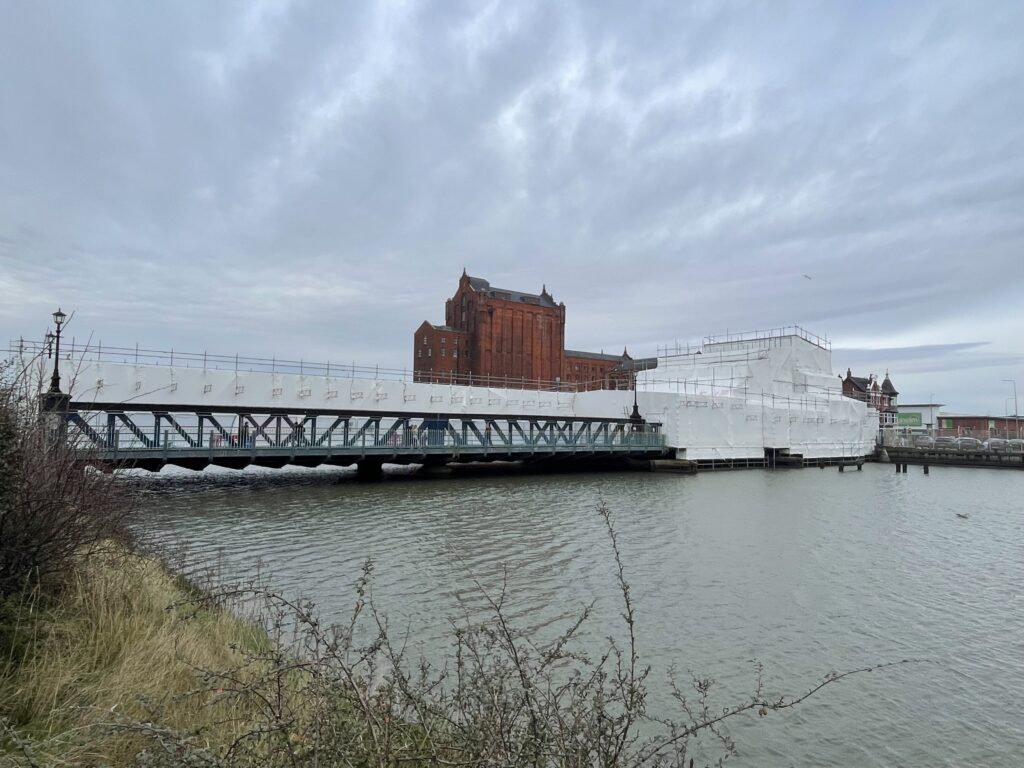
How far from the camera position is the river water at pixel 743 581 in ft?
23.0

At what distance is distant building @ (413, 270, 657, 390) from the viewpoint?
80.8 m

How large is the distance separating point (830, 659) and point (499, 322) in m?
75.7

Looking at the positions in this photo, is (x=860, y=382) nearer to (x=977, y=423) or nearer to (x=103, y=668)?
(x=977, y=423)

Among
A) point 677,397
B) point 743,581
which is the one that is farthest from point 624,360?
point 743,581

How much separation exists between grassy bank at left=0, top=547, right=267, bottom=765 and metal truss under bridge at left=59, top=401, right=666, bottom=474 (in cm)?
Answer: 1813


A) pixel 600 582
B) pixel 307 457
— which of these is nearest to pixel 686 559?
pixel 600 582

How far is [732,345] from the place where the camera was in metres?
60.6

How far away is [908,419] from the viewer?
101000 mm

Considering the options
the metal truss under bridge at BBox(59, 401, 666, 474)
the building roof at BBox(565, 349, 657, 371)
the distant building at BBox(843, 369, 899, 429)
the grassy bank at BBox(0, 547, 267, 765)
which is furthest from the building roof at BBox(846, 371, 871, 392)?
the grassy bank at BBox(0, 547, 267, 765)

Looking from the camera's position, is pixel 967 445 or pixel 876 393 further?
pixel 876 393

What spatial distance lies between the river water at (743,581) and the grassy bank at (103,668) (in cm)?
237

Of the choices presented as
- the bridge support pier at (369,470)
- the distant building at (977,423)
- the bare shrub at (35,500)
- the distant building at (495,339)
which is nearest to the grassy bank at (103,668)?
the bare shrub at (35,500)

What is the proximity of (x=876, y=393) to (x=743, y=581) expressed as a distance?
105m

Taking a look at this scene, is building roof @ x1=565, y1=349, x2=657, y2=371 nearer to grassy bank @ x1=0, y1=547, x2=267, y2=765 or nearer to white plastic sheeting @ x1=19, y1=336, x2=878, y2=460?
white plastic sheeting @ x1=19, y1=336, x2=878, y2=460
